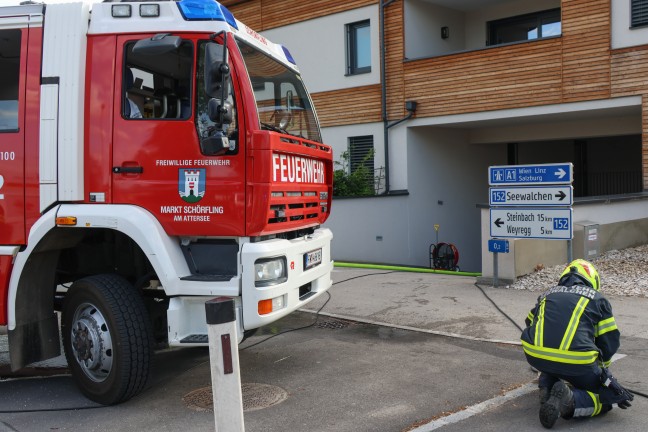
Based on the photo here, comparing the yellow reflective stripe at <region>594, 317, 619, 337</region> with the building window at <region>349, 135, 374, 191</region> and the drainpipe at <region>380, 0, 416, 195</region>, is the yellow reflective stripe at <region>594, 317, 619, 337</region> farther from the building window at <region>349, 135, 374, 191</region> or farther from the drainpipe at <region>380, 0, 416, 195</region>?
the building window at <region>349, 135, 374, 191</region>

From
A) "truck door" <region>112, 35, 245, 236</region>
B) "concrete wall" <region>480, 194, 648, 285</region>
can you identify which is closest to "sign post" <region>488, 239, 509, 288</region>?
"concrete wall" <region>480, 194, 648, 285</region>

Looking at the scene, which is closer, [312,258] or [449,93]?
[312,258]

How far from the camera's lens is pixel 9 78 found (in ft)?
17.8

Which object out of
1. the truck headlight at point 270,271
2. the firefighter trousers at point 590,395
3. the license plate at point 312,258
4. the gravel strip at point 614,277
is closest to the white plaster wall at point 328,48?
the gravel strip at point 614,277

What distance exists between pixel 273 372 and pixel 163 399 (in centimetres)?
108

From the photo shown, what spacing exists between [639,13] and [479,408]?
11.4 m

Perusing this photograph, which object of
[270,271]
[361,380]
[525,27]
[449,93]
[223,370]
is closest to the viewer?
[223,370]

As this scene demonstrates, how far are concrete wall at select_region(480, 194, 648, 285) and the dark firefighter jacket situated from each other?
5.37m

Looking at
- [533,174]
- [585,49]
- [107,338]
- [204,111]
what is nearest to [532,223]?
[533,174]

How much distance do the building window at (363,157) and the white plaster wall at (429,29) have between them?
256 centimetres

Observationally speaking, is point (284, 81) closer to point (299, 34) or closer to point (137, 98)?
point (137, 98)

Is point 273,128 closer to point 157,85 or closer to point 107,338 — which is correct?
point 157,85

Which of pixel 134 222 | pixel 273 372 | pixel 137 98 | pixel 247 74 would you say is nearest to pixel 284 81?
pixel 247 74

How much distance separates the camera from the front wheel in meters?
5.04
